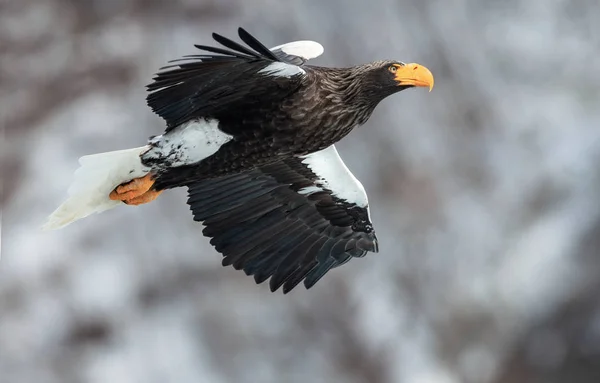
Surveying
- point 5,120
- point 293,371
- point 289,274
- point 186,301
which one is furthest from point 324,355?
point 5,120

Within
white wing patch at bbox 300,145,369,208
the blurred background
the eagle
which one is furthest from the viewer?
the blurred background

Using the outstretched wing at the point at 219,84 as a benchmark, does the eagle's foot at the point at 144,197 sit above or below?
below

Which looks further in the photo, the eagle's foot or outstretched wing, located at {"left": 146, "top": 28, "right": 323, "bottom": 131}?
the eagle's foot

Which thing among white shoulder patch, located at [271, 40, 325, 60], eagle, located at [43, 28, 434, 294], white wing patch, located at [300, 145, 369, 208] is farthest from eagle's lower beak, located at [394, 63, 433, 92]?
white wing patch, located at [300, 145, 369, 208]

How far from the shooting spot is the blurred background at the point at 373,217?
8438 millimetres

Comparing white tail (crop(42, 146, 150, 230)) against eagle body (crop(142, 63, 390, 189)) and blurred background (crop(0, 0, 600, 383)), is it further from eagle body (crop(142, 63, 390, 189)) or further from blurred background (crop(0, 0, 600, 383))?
blurred background (crop(0, 0, 600, 383))

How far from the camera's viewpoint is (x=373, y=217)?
9.01 metres

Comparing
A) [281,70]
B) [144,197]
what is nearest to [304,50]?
[281,70]

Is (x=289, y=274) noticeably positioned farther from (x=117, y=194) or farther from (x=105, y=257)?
(x=105, y=257)

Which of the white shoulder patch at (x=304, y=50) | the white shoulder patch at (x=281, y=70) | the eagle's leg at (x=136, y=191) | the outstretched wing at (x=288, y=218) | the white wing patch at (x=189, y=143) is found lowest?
the outstretched wing at (x=288, y=218)

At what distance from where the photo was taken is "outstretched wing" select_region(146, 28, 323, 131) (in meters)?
4.85

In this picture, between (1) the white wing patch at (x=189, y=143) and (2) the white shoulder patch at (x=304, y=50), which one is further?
(2) the white shoulder patch at (x=304, y=50)

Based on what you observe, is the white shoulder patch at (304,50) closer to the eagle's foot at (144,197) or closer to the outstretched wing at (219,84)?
the outstretched wing at (219,84)

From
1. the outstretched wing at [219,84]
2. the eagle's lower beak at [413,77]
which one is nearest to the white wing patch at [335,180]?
the eagle's lower beak at [413,77]
